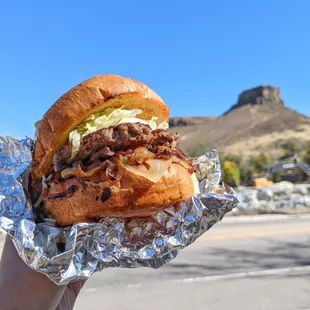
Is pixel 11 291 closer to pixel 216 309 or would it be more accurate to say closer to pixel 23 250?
pixel 23 250

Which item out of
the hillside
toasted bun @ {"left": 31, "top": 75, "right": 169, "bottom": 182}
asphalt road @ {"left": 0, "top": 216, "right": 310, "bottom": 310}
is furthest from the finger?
the hillside

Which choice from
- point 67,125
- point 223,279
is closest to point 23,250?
point 67,125

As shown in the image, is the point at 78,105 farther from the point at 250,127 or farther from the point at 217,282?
the point at 250,127

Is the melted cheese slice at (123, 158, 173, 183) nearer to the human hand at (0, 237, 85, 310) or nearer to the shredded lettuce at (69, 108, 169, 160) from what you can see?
the shredded lettuce at (69, 108, 169, 160)

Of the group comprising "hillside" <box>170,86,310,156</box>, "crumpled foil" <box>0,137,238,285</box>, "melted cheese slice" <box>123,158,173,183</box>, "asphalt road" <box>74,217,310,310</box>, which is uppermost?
"hillside" <box>170,86,310,156</box>

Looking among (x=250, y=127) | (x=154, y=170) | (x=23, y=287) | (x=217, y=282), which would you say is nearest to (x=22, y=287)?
(x=23, y=287)
